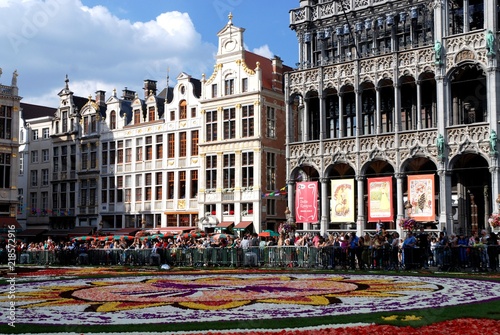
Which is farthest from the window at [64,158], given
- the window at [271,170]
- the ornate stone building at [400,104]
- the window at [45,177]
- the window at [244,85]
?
the ornate stone building at [400,104]

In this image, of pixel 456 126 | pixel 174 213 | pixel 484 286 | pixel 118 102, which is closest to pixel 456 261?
pixel 484 286

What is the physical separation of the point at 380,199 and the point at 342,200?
2.84 metres

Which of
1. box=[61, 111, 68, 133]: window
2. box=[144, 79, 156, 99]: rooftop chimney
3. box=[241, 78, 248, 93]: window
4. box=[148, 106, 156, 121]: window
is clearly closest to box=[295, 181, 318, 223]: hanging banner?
box=[241, 78, 248, 93]: window

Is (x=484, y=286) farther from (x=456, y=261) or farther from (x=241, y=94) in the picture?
(x=241, y=94)

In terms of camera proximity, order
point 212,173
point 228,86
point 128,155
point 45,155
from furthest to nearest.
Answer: point 45,155 → point 128,155 → point 212,173 → point 228,86

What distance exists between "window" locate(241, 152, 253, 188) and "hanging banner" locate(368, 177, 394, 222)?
12.1 metres

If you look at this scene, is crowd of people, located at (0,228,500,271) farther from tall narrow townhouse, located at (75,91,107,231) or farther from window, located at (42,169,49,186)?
window, located at (42,169,49,186)

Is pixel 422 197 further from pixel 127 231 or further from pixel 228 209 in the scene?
pixel 127 231

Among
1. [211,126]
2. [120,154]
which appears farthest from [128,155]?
[211,126]

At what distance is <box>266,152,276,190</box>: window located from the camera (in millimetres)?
49688

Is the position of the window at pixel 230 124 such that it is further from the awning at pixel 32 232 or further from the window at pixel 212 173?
the awning at pixel 32 232

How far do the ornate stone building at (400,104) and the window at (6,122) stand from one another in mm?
27402

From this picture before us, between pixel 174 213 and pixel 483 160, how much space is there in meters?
25.0

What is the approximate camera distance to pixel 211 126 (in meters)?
52.2
